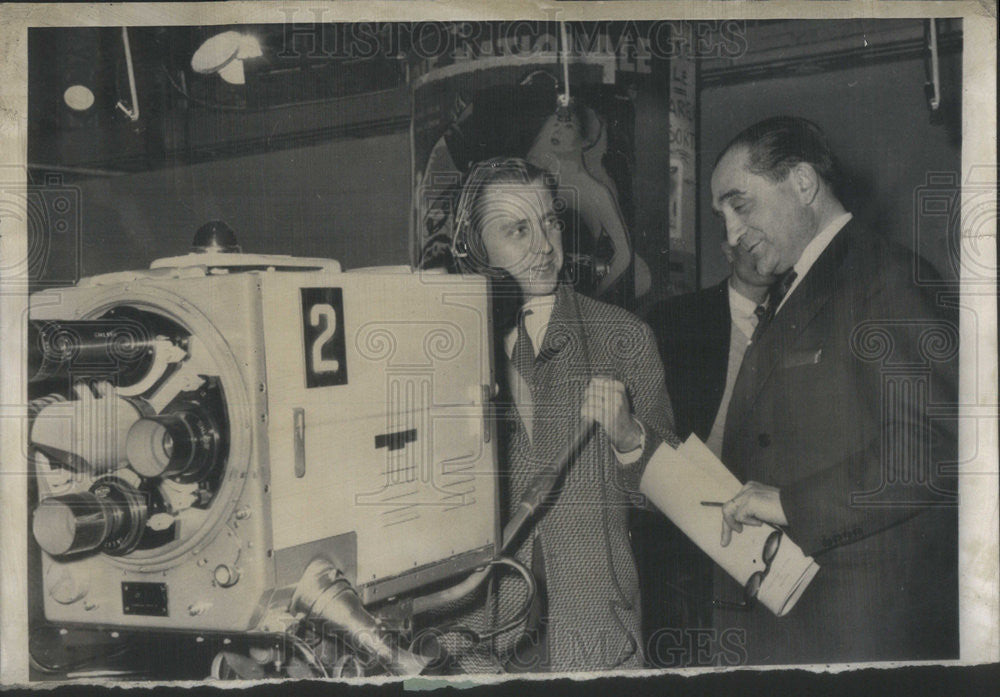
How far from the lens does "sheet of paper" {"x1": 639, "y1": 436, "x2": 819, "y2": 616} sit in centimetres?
161

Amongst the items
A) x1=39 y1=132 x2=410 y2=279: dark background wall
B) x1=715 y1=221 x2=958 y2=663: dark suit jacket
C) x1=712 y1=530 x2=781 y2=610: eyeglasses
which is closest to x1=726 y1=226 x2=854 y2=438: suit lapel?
x1=715 y1=221 x2=958 y2=663: dark suit jacket

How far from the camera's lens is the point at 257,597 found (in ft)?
4.65

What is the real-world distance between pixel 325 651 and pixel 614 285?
86 centimetres

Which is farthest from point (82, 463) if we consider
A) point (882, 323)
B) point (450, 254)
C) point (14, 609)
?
point (882, 323)

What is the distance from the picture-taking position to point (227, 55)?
1604mm

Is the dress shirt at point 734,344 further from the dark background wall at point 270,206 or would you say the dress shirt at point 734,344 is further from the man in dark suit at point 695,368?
the dark background wall at point 270,206

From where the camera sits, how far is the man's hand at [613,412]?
5.28 feet

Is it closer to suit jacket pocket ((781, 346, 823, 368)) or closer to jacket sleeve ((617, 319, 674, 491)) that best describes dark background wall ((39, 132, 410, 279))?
jacket sleeve ((617, 319, 674, 491))

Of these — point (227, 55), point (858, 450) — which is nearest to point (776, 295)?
point (858, 450)

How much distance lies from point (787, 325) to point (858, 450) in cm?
27

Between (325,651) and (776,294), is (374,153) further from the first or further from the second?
(325,651)

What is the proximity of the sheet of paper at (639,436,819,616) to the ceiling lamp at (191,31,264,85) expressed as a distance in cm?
106

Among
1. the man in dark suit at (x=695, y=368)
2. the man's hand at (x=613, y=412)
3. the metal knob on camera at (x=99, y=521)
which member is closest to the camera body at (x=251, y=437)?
the metal knob on camera at (x=99, y=521)

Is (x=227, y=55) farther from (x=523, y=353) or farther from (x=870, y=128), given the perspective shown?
(x=870, y=128)
